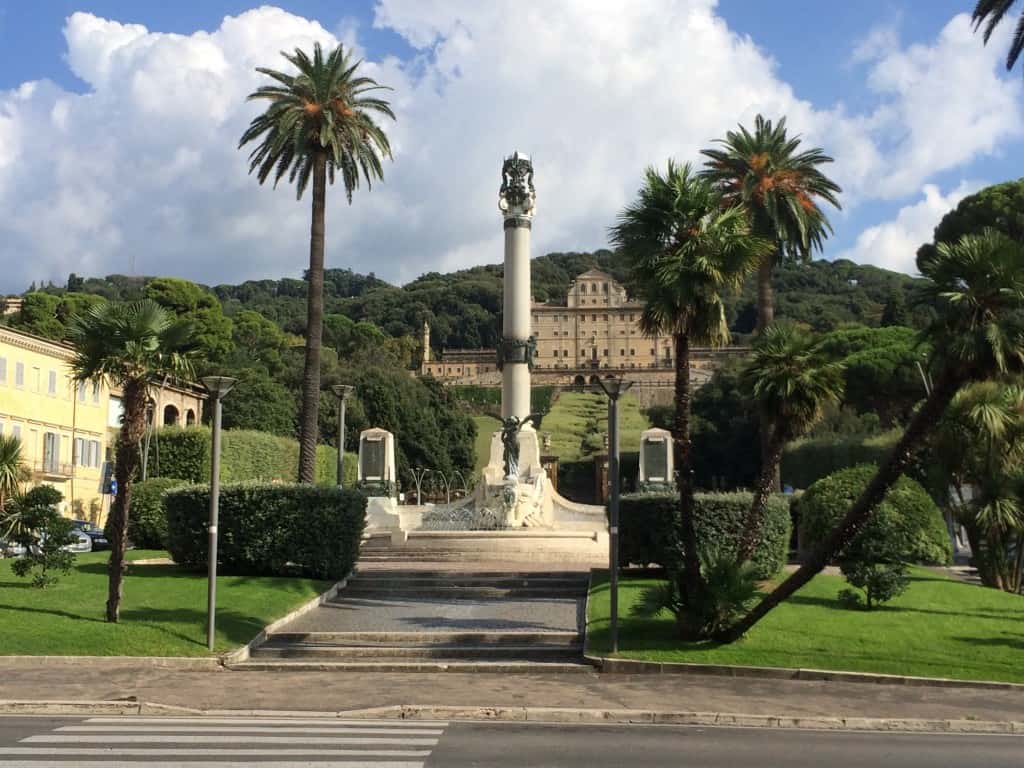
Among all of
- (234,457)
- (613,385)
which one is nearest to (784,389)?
(613,385)

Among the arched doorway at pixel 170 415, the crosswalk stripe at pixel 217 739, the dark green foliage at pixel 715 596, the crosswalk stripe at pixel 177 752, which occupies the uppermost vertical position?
the arched doorway at pixel 170 415

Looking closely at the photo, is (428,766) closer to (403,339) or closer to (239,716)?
(239,716)

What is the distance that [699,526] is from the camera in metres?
25.2

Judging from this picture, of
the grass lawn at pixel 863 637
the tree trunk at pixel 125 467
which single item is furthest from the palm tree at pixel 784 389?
the tree trunk at pixel 125 467

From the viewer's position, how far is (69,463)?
57062 mm

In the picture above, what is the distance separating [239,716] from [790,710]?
24.0 feet

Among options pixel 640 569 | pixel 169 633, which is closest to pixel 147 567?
pixel 169 633

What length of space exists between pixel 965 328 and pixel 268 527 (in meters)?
16.3

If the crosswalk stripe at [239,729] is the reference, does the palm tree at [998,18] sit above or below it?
above

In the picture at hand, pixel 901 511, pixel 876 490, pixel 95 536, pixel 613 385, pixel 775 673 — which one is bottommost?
pixel 775 673

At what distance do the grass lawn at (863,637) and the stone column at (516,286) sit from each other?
1892 cm

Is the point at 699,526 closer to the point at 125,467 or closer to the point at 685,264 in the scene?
the point at 685,264

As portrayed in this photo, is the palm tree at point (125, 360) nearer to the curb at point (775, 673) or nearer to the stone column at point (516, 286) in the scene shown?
the curb at point (775, 673)

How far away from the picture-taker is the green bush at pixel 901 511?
2741cm
